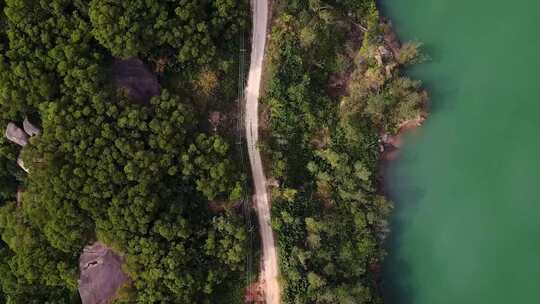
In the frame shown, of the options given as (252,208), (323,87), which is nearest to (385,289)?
(252,208)

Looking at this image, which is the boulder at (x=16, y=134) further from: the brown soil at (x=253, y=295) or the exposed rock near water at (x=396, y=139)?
the exposed rock near water at (x=396, y=139)

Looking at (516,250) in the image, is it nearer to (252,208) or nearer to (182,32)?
(252,208)

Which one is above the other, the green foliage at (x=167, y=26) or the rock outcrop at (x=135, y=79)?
the green foliage at (x=167, y=26)

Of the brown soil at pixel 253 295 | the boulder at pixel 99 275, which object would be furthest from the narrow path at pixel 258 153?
the boulder at pixel 99 275

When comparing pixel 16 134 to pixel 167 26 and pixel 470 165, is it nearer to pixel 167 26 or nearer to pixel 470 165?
pixel 167 26

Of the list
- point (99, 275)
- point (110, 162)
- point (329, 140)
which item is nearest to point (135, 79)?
point (110, 162)
